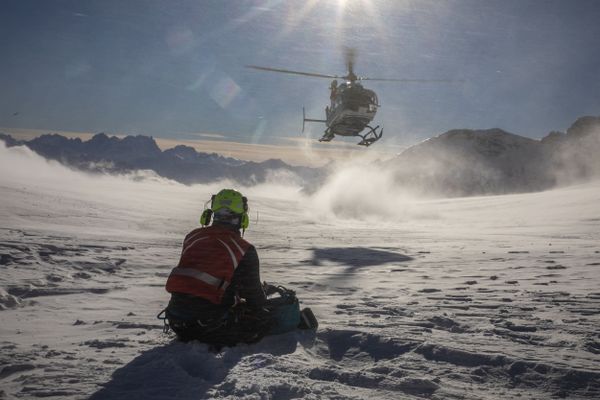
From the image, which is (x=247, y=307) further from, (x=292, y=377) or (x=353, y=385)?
(x=353, y=385)

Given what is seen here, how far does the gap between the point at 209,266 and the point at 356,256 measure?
1075 centimetres

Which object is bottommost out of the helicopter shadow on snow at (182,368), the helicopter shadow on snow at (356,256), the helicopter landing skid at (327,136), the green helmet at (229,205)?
the helicopter shadow on snow at (182,368)

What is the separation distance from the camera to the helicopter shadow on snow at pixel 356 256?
522 inches

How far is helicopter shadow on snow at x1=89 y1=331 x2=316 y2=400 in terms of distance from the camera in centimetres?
366

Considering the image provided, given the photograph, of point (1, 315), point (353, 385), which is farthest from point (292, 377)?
point (1, 315)

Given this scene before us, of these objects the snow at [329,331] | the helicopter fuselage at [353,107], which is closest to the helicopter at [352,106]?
the helicopter fuselage at [353,107]

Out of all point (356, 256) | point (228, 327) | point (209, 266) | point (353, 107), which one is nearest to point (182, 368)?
point (228, 327)

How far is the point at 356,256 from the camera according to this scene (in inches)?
589

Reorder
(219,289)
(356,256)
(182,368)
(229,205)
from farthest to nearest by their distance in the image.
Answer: (356,256) → (229,205) → (219,289) → (182,368)

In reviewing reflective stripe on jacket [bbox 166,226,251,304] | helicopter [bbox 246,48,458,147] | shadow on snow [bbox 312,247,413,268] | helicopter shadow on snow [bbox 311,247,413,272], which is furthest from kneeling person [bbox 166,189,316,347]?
helicopter [bbox 246,48,458,147]

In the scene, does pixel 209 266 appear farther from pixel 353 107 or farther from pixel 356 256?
pixel 353 107

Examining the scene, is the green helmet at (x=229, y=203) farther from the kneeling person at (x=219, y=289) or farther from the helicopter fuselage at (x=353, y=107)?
the helicopter fuselage at (x=353, y=107)

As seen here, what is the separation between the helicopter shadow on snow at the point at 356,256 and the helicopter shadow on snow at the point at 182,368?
7.39 meters

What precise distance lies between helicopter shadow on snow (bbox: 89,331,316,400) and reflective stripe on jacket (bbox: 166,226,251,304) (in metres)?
0.61
